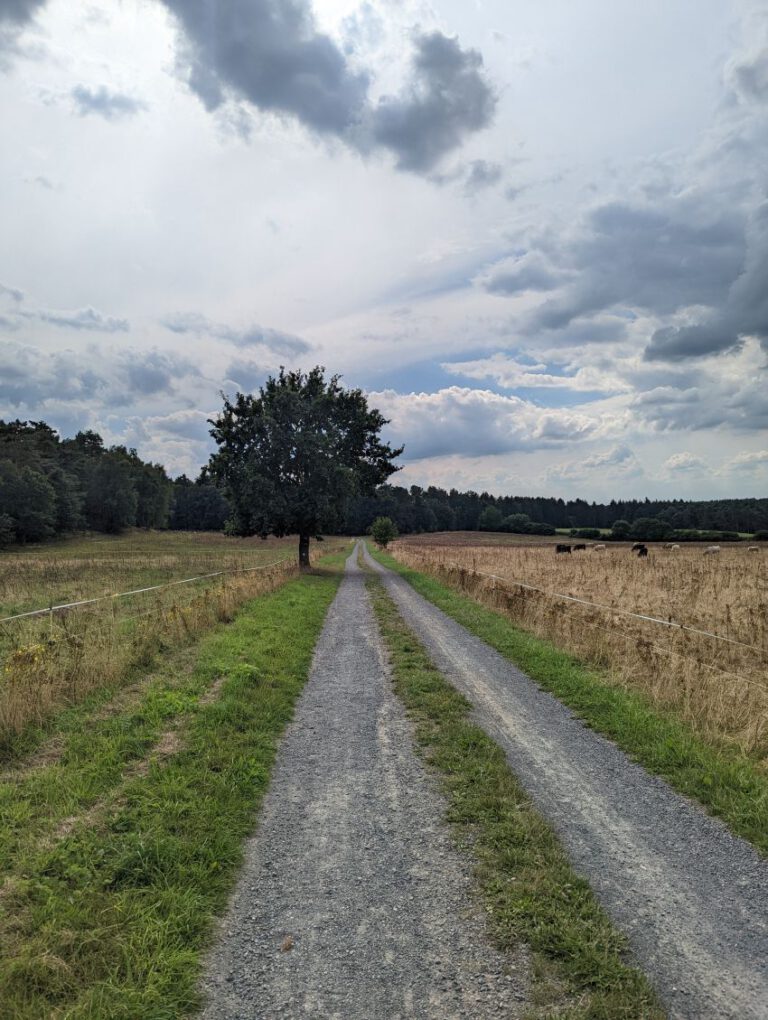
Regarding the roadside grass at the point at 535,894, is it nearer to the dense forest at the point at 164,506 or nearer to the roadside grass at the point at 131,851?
the roadside grass at the point at 131,851

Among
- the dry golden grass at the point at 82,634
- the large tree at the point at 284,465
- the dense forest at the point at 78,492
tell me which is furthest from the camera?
the dense forest at the point at 78,492

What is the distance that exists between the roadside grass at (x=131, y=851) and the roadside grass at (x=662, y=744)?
4321 mm

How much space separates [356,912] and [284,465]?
104ft

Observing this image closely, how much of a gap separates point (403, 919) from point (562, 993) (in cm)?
104

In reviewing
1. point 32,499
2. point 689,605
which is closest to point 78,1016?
point 689,605

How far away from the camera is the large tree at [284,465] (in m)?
33.3

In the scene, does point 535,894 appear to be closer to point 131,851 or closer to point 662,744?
point 131,851

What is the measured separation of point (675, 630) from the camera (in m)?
11.1

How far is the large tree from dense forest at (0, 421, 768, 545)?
220cm

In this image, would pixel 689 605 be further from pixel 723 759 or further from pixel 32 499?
pixel 32 499

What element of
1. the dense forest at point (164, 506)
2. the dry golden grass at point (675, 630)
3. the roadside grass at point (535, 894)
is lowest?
the roadside grass at point (535, 894)

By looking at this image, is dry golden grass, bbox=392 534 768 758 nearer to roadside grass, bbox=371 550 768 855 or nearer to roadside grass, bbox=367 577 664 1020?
roadside grass, bbox=371 550 768 855

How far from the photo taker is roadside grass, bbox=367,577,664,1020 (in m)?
2.98

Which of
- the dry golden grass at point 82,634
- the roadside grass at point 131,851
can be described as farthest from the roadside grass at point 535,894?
the dry golden grass at point 82,634
